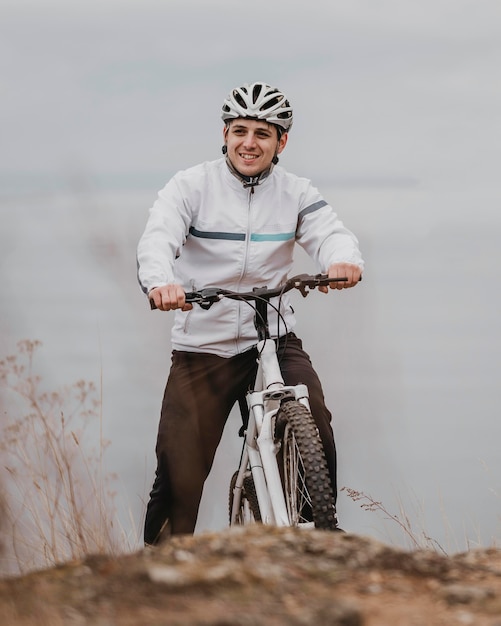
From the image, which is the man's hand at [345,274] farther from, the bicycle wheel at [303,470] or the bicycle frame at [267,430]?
the bicycle wheel at [303,470]

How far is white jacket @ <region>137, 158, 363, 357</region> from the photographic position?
644cm

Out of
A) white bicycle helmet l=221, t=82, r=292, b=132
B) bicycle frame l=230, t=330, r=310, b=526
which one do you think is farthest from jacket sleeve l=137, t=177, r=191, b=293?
bicycle frame l=230, t=330, r=310, b=526

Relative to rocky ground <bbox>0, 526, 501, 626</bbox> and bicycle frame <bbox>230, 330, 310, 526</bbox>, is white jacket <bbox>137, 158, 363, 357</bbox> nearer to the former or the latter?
bicycle frame <bbox>230, 330, 310, 526</bbox>

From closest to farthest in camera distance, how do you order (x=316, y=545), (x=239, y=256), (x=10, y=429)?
(x=316, y=545) → (x=10, y=429) → (x=239, y=256)

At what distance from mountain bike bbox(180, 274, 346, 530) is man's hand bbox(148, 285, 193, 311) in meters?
0.12

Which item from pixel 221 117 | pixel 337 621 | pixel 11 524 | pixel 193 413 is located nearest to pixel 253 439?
pixel 193 413

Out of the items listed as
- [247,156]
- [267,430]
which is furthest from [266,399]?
[247,156]

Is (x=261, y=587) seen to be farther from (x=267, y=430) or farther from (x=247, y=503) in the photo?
(x=247, y=503)

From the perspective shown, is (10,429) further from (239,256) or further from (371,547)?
(371,547)

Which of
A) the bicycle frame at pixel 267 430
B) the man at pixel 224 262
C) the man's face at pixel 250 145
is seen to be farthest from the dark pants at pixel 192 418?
the man's face at pixel 250 145

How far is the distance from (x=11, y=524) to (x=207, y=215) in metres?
2.19

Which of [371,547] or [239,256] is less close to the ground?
[239,256]

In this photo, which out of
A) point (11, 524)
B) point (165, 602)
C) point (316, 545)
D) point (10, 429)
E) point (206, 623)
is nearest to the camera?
point (206, 623)

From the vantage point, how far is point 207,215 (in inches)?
257
